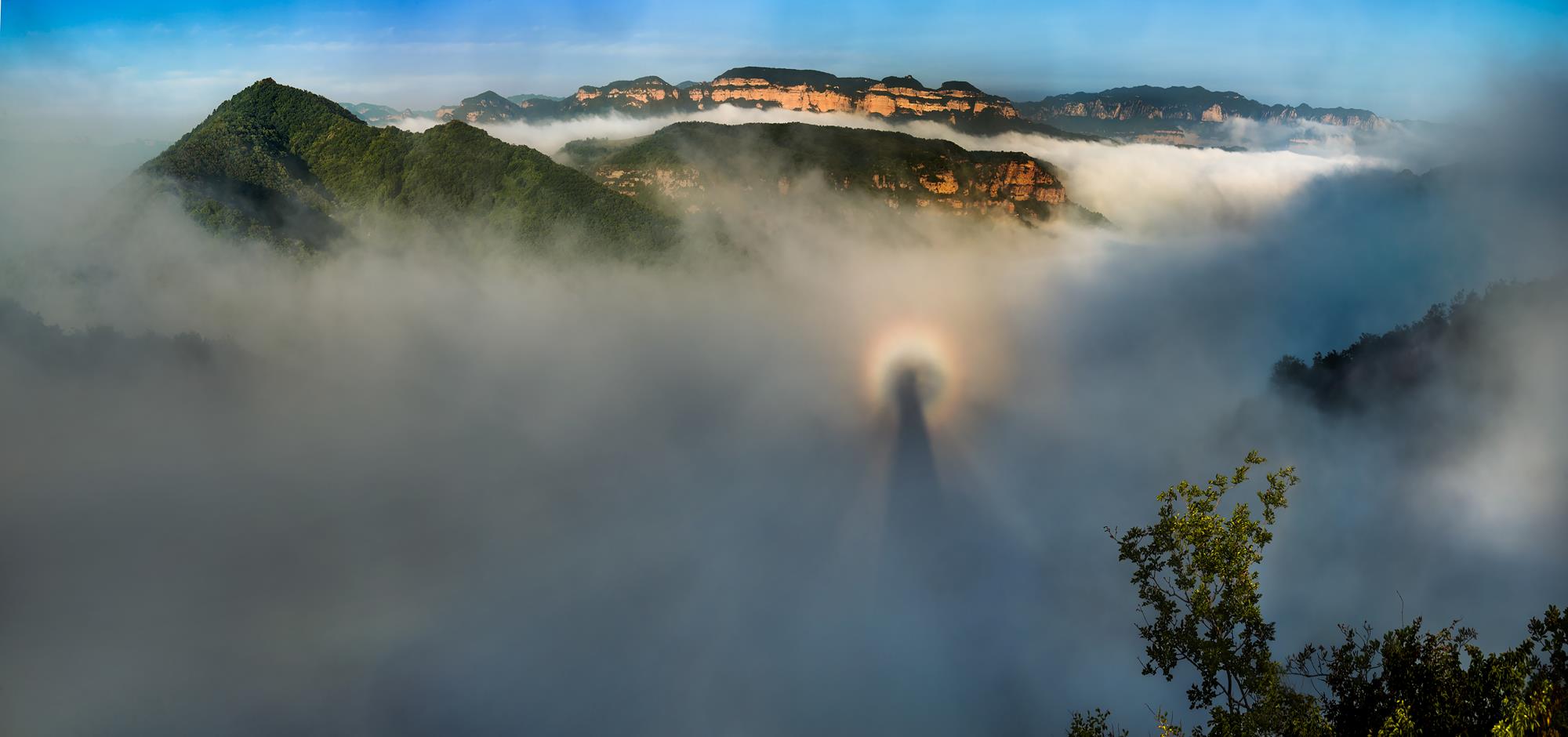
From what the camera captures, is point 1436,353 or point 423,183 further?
point 423,183

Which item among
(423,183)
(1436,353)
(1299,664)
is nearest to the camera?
(1299,664)

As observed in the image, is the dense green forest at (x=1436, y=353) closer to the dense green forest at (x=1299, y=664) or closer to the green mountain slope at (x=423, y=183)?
the dense green forest at (x=1299, y=664)

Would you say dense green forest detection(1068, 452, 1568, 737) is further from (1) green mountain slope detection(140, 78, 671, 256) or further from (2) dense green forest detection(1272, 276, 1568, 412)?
(1) green mountain slope detection(140, 78, 671, 256)

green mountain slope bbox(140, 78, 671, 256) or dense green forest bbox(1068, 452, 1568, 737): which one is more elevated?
green mountain slope bbox(140, 78, 671, 256)

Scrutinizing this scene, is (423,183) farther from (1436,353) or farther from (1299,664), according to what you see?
(1299,664)

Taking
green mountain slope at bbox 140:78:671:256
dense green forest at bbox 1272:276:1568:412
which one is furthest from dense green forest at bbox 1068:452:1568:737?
green mountain slope at bbox 140:78:671:256

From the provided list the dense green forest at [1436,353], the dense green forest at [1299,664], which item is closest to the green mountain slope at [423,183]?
the dense green forest at [1436,353]

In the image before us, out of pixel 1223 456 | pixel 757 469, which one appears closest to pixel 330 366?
pixel 757 469

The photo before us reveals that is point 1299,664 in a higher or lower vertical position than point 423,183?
lower

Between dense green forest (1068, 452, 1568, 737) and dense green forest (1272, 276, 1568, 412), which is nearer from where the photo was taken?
dense green forest (1068, 452, 1568, 737)

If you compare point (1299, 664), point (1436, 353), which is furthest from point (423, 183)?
point (1299, 664)
